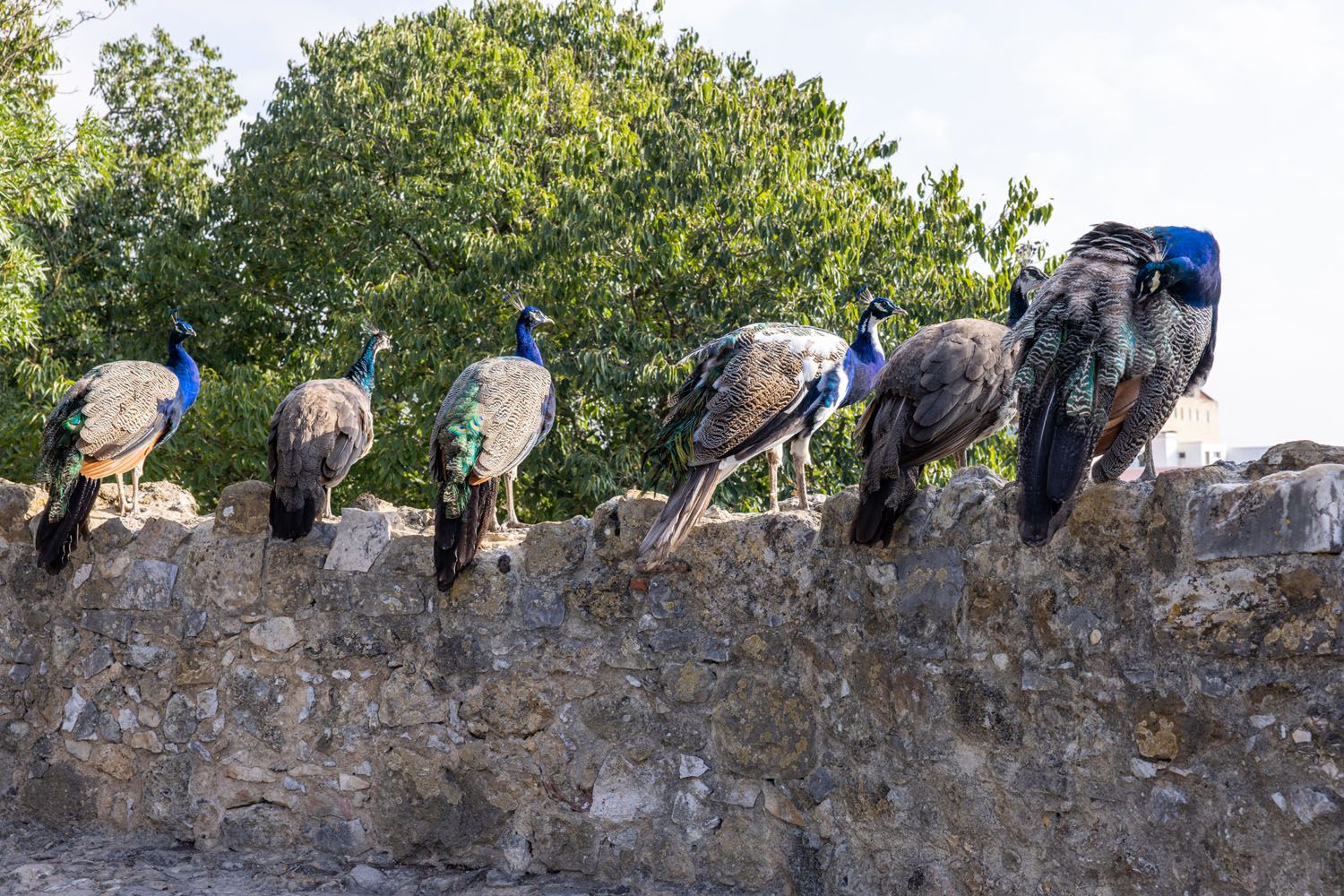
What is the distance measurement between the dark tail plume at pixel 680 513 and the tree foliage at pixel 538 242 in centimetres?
493

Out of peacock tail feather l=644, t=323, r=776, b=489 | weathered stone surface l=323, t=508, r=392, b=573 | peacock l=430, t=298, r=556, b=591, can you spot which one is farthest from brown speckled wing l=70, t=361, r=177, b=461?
peacock tail feather l=644, t=323, r=776, b=489

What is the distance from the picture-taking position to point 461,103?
448 inches

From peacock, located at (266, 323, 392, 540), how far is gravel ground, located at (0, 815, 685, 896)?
1.11m

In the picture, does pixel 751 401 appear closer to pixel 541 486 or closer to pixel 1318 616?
pixel 1318 616

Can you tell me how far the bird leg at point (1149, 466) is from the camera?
306cm

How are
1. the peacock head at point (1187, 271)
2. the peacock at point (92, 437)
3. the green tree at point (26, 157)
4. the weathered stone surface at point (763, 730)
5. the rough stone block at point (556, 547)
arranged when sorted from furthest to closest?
the green tree at point (26, 157) → the peacock at point (92, 437) → the rough stone block at point (556, 547) → the weathered stone surface at point (763, 730) → the peacock head at point (1187, 271)

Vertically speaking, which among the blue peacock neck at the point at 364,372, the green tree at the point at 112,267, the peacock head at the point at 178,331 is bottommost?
the blue peacock neck at the point at 364,372

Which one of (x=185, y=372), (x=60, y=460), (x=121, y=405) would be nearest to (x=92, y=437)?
(x=60, y=460)

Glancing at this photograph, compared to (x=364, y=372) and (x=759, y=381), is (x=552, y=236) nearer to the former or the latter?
(x=364, y=372)

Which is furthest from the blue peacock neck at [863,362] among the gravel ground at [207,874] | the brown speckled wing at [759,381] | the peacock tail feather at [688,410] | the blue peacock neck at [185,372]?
the blue peacock neck at [185,372]

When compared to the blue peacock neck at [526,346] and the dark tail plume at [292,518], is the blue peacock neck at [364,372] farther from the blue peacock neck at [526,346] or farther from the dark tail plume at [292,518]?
the dark tail plume at [292,518]

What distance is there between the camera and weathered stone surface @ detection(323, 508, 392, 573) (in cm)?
421

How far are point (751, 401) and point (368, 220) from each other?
29.7 feet

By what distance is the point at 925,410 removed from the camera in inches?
134
